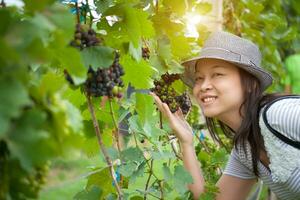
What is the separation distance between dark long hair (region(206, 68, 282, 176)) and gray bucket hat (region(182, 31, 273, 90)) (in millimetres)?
29

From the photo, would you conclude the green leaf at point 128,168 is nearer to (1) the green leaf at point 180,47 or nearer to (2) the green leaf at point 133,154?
(2) the green leaf at point 133,154

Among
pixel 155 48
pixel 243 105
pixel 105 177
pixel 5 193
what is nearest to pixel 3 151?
pixel 5 193

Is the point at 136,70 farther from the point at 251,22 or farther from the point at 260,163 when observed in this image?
the point at 251,22

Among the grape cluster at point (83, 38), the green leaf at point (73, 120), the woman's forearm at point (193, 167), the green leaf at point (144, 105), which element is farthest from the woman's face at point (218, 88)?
the green leaf at point (73, 120)

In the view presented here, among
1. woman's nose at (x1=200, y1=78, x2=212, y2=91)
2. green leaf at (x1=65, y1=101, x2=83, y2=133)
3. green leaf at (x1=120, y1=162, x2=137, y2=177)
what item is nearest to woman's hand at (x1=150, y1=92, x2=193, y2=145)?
woman's nose at (x1=200, y1=78, x2=212, y2=91)

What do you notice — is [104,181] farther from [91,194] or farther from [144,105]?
[144,105]

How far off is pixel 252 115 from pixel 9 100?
114 cm

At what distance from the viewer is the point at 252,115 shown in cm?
152

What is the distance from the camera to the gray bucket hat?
1.55 meters

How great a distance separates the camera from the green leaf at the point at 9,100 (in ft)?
1.50

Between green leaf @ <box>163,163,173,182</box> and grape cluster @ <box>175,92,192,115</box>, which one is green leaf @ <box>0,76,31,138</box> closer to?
green leaf @ <box>163,163,173,182</box>

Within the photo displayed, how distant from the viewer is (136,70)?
120 centimetres

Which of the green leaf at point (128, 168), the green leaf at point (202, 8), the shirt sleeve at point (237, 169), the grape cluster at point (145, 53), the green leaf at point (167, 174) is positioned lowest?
the shirt sleeve at point (237, 169)

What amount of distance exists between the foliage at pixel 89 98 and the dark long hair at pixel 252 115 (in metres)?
0.18
